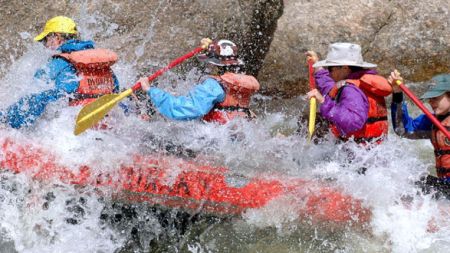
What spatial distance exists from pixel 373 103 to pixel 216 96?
1282mm

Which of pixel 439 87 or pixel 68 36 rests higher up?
pixel 439 87

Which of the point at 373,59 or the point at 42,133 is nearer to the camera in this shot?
the point at 42,133

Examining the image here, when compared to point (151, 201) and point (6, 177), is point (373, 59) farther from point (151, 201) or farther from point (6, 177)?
point (6, 177)

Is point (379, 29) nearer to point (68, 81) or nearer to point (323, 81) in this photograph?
point (323, 81)

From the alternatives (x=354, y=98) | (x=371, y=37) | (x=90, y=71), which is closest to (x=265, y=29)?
(x=371, y=37)

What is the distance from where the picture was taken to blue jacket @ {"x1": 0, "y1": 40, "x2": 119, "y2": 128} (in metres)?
5.20

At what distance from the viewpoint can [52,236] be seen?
4750mm

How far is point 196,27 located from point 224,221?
11.3 feet

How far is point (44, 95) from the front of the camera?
5215mm

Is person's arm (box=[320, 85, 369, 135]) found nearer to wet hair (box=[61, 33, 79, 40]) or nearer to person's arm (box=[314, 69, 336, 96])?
person's arm (box=[314, 69, 336, 96])

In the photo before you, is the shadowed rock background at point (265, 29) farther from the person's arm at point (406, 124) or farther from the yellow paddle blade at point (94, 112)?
the person's arm at point (406, 124)

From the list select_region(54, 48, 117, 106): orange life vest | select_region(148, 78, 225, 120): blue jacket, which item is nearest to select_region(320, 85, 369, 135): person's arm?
select_region(148, 78, 225, 120): blue jacket

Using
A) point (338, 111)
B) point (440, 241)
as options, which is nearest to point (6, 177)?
point (338, 111)

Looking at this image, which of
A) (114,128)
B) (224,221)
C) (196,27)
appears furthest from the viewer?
(196,27)
